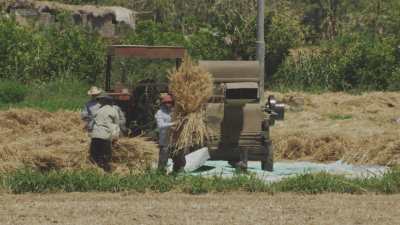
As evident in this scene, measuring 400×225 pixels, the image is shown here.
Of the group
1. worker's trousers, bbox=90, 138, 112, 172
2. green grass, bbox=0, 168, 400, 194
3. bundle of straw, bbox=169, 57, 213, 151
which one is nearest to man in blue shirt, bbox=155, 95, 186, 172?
bundle of straw, bbox=169, 57, 213, 151

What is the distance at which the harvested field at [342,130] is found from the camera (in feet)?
64.8

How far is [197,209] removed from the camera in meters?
12.3

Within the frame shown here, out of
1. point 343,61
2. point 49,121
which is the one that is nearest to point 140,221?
point 49,121

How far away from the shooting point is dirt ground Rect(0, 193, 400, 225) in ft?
37.5

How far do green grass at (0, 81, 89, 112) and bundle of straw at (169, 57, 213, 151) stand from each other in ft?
36.5

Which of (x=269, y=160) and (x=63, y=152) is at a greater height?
(x=63, y=152)

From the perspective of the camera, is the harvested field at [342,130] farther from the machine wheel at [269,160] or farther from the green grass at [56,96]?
the green grass at [56,96]

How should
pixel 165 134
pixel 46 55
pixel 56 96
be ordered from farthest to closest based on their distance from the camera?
pixel 46 55 → pixel 56 96 → pixel 165 134

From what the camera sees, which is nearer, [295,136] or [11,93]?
[295,136]

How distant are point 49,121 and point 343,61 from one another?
19.3 metres

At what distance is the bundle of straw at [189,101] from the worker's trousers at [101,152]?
1.20 m

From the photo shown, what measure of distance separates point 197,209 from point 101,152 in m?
3.92

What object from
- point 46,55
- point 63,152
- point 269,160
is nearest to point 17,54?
point 46,55

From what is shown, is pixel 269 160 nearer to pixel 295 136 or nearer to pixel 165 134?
pixel 165 134
